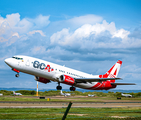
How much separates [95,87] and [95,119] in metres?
36.4

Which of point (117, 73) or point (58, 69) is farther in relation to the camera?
point (117, 73)

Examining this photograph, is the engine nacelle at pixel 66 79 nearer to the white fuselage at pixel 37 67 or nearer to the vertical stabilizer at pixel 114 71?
the white fuselage at pixel 37 67

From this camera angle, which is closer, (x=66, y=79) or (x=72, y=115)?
(x=72, y=115)

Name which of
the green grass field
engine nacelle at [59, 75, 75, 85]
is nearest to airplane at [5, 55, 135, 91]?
engine nacelle at [59, 75, 75, 85]

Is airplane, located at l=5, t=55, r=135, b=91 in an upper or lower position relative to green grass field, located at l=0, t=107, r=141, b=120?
upper

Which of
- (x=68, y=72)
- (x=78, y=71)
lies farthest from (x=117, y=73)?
(x=68, y=72)

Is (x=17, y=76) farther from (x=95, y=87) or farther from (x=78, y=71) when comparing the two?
(x=95, y=87)

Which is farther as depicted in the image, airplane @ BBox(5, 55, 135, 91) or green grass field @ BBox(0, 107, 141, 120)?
airplane @ BBox(5, 55, 135, 91)

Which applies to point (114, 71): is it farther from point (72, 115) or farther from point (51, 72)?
point (72, 115)

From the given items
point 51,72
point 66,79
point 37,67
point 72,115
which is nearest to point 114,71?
point 66,79

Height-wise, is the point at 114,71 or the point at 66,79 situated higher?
the point at 114,71

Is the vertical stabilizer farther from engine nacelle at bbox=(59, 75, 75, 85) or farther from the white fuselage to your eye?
the white fuselage

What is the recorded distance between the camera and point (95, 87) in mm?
54625

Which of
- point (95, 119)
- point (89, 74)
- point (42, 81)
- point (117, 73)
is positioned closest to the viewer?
point (95, 119)
